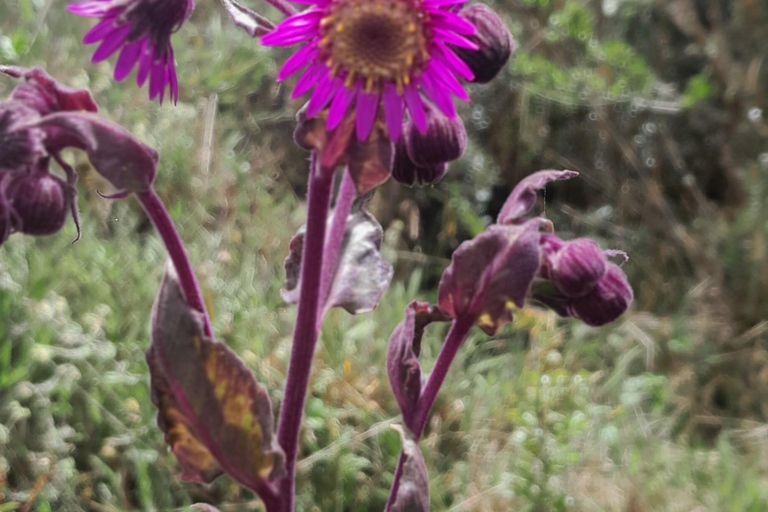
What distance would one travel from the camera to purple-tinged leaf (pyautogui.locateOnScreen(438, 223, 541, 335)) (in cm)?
86

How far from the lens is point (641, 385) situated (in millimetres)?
2850

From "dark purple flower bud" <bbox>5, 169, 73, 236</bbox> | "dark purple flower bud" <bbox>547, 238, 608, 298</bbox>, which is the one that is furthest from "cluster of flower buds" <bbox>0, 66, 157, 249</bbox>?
"dark purple flower bud" <bbox>547, 238, 608, 298</bbox>

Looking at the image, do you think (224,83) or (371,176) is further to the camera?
(224,83)

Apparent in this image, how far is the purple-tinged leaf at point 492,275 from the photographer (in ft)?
2.81

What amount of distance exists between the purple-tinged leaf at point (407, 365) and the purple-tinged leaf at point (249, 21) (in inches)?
15.1

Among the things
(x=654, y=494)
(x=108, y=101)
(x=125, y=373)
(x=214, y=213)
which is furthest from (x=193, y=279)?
(x=108, y=101)

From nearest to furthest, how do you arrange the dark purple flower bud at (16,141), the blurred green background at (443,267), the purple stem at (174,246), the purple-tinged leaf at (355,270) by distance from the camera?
the dark purple flower bud at (16,141), the purple stem at (174,246), the purple-tinged leaf at (355,270), the blurred green background at (443,267)

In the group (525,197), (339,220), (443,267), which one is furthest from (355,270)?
(443,267)

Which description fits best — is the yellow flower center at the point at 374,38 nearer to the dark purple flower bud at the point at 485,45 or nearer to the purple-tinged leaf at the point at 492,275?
the dark purple flower bud at the point at 485,45

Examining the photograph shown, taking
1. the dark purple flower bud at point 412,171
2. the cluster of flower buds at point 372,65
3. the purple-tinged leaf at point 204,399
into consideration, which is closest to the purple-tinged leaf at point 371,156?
the cluster of flower buds at point 372,65

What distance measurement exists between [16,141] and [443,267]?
2654 millimetres

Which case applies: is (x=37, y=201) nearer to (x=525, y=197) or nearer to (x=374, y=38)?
(x=374, y=38)

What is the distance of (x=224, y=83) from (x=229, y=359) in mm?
2929

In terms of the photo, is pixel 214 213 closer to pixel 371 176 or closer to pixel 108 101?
pixel 108 101
